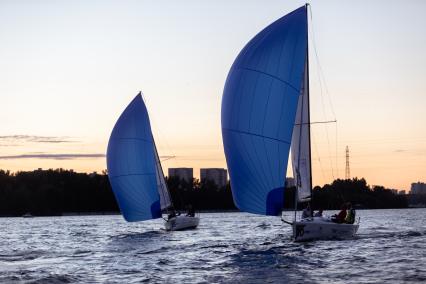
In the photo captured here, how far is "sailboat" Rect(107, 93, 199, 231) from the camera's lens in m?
51.8

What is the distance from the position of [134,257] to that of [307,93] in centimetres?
1005

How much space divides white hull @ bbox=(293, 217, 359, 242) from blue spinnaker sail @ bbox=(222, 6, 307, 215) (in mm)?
3131

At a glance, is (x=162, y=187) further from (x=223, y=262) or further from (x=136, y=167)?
(x=223, y=262)

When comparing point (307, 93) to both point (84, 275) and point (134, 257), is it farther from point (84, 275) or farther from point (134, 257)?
point (84, 275)

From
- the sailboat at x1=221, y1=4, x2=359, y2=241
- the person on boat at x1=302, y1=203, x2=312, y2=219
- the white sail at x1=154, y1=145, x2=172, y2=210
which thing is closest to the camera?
the sailboat at x1=221, y1=4, x2=359, y2=241

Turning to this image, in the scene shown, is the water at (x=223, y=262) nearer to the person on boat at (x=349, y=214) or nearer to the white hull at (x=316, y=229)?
the white hull at (x=316, y=229)

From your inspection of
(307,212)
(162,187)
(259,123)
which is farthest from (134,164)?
(259,123)

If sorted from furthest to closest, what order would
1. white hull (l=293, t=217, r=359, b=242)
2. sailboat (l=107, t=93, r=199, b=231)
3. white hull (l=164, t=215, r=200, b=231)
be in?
white hull (l=164, t=215, r=200, b=231), sailboat (l=107, t=93, r=199, b=231), white hull (l=293, t=217, r=359, b=242)

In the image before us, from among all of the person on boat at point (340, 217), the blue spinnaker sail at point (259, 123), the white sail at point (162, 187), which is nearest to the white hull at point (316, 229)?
the person on boat at point (340, 217)

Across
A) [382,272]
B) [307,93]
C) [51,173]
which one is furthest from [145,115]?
[51,173]

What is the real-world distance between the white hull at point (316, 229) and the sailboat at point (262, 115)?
3.14 m

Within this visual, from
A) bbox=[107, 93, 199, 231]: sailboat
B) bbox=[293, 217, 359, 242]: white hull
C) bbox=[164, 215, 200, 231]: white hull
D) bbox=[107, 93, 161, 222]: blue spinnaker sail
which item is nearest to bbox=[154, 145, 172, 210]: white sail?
bbox=[107, 93, 199, 231]: sailboat

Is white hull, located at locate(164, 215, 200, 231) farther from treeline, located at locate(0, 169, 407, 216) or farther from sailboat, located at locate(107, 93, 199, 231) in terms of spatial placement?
treeline, located at locate(0, 169, 407, 216)

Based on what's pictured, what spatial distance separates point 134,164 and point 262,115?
71.5 feet
